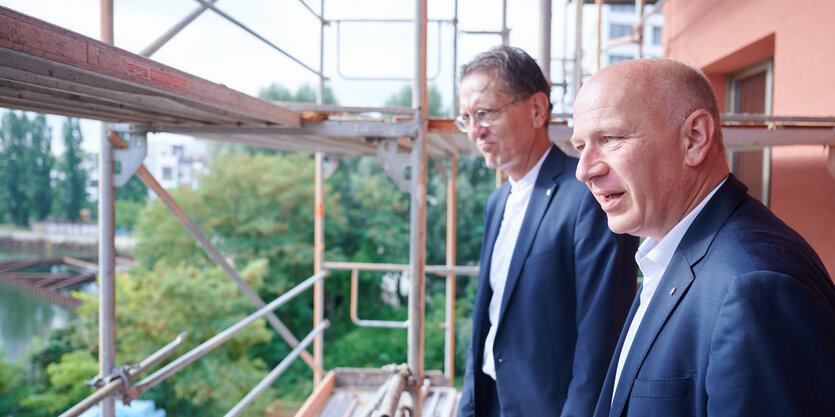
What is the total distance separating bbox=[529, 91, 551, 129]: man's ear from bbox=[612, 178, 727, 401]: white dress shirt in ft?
2.99

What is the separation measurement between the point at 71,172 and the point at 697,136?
34.4 meters

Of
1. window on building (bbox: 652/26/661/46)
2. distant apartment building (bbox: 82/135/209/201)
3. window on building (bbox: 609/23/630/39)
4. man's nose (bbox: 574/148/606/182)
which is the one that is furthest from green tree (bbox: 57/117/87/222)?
man's nose (bbox: 574/148/606/182)

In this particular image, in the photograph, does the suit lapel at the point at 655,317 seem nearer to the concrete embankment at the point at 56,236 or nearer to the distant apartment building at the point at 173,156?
the distant apartment building at the point at 173,156

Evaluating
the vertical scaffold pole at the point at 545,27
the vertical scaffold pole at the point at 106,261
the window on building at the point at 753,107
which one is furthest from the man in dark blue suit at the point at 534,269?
the window on building at the point at 753,107

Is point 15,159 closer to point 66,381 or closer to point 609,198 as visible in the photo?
point 66,381

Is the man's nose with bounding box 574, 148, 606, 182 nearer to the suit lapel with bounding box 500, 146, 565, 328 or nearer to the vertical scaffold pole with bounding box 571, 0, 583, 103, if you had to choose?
the suit lapel with bounding box 500, 146, 565, 328

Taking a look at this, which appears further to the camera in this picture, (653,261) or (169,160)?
(169,160)

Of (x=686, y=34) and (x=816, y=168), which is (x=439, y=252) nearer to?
(x=686, y=34)

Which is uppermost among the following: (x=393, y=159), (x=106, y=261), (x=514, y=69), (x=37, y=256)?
(x=514, y=69)

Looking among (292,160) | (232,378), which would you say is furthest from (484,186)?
(232,378)

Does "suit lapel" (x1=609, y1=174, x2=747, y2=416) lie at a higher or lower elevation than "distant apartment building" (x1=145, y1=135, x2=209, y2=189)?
lower

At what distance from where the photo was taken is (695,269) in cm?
100

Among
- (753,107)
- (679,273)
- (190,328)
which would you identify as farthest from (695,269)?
(190,328)

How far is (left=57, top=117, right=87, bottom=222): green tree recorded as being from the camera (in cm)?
2964
